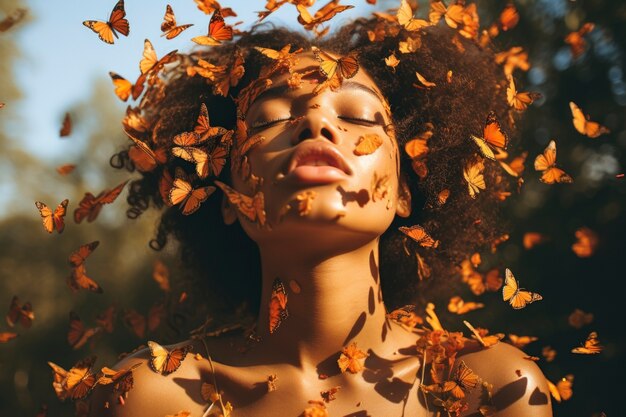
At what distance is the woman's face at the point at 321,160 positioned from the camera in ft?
7.39

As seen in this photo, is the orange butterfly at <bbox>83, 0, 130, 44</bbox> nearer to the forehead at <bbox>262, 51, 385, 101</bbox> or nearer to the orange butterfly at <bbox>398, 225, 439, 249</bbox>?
the forehead at <bbox>262, 51, 385, 101</bbox>

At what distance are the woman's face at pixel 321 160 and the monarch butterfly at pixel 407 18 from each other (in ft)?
1.05

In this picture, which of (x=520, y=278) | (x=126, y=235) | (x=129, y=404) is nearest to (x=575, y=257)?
(x=520, y=278)

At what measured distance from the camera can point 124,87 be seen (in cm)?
289

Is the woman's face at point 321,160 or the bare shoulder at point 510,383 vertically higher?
the woman's face at point 321,160

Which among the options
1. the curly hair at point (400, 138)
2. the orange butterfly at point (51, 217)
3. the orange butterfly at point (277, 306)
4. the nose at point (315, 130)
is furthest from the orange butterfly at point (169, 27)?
the orange butterfly at point (277, 306)

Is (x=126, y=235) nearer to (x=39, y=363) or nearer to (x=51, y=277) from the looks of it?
(x=51, y=277)

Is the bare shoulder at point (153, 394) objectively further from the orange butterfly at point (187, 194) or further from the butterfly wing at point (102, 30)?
the butterfly wing at point (102, 30)

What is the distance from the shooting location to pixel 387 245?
3.03 m

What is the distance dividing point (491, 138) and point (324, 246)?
829 mm

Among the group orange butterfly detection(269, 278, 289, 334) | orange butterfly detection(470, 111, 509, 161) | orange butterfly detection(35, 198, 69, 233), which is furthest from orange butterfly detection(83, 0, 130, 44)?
orange butterfly detection(470, 111, 509, 161)

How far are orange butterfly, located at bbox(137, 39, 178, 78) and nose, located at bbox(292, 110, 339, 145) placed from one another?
717mm

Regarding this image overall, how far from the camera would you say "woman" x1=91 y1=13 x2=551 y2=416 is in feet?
7.65

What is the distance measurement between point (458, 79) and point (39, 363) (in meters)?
4.69
